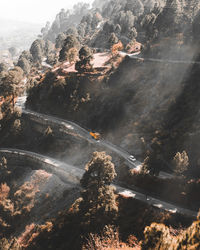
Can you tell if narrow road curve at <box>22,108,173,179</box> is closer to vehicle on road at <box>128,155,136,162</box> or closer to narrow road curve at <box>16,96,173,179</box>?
narrow road curve at <box>16,96,173,179</box>

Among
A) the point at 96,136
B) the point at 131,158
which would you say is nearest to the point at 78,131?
the point at 96,136

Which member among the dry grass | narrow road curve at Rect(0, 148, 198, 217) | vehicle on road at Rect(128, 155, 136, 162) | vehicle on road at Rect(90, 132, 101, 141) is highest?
the dry grass

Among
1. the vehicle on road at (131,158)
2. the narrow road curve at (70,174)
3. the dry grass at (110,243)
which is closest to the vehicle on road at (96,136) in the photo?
the narrow road curve at (70,174)

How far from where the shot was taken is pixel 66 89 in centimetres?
7469

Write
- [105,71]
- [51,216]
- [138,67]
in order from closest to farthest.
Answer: [51,216] < [138,67] < [105,71]

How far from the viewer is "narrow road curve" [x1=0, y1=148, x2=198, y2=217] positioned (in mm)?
37656

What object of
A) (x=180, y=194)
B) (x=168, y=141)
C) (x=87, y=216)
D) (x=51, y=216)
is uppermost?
(x=168, y=141)

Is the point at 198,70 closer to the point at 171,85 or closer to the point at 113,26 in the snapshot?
the point at 171,85

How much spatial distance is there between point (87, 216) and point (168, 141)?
2463 centimetres

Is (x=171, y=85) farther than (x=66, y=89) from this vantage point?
No

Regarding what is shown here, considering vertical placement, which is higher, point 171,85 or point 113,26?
point 113,26

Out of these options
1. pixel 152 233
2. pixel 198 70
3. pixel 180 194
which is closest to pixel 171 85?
pixel 198 70

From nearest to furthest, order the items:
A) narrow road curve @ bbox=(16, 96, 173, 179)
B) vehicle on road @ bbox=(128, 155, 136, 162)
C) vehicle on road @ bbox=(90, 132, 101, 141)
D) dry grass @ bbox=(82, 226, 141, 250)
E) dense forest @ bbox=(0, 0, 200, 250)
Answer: dry grass @ bbox=(82, 226, 141, 250)
dense forest @ bbox=(0, 0, 200, 250)
narrow road curve @ bbox=(16, 96, 173, 179)
vehicle on road @ bbox=(128, 155, 136, 162)
vehicle on road @ bbox=(90, 132, 101, 141)

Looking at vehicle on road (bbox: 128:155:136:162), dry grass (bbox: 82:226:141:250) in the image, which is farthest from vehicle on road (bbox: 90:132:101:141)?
dry grass (bbox: 82:226:141:250)
